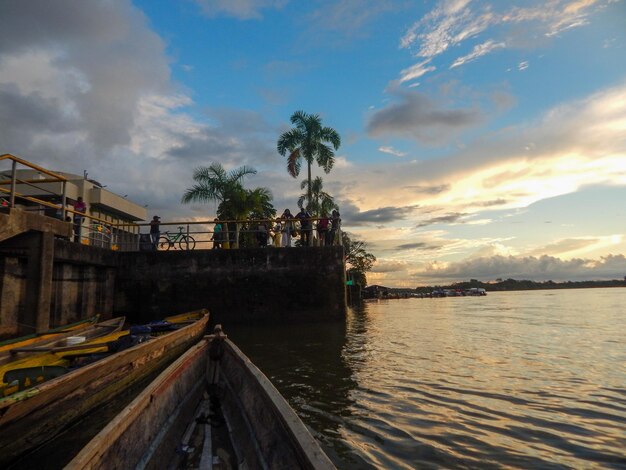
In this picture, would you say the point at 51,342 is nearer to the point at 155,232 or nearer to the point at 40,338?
the point at 40,338

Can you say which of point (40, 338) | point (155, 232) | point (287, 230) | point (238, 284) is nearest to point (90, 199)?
point (155, 232)

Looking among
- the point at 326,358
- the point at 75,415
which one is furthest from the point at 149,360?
the point at 326,358

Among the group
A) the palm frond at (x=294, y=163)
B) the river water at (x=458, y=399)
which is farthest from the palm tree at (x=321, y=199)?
the river water at (x=458, y=399)

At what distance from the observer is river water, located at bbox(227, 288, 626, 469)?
4098 millimetres

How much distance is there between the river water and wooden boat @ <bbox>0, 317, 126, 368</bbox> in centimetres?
374

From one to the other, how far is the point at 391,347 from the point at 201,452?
26.3 feet

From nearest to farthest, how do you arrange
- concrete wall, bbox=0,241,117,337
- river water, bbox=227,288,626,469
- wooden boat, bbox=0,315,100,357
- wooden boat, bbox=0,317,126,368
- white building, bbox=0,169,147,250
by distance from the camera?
river water, bbox=227,288,626,469 → wooden boat, bbox=0,317,126,368 → wooden boat, bbox=0,315,100,357 → concrete wall, bbox=0,241,117,337 → white building, bbox=0,169,147,250

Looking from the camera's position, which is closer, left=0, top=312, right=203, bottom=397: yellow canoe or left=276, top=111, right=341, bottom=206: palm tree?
Answer: left=0, top=312, right=203, bottom=397: yellow canoe

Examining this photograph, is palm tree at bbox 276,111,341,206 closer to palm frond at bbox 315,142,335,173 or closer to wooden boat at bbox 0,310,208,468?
palm frond at bbox 315,142,335,173

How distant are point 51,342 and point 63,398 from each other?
3926 mm

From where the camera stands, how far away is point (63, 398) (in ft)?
15.3

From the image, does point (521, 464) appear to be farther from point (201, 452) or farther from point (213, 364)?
point (213, 364)

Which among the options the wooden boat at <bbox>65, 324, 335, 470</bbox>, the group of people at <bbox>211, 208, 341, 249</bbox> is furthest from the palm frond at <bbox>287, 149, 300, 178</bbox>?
the wooden boat at <bbox>65, 324, 335, 470</bbox>

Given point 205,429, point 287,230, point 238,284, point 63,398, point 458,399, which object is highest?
point 287,230
